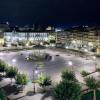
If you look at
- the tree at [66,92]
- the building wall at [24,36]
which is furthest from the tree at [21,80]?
the building wall at [24,36]

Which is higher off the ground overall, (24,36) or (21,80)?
(24,36)

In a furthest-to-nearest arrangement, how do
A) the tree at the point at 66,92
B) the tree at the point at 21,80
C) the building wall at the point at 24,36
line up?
the building wall at the point at 24,36, the tree at the point at 21,80, the tree at the point at 66,92

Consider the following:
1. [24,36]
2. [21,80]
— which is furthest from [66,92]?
[24,36]

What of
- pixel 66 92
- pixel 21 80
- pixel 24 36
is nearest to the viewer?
pixel 66 92

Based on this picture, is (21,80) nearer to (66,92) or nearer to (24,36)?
(66,92)

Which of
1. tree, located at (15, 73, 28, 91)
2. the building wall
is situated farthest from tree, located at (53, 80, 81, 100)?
the building wall

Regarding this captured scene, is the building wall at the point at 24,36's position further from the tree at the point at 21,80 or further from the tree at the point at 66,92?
the tree at the point at 66,92

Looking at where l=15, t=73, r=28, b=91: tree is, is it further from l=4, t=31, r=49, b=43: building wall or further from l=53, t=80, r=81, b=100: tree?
l=4, t=31, r=49, b=43: building wall

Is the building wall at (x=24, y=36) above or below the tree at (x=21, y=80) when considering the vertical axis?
above

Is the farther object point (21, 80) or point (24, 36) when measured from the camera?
point (24, 36)

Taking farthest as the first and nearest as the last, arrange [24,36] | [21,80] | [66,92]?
1. [24,36]
2. [21,80]
3. [66,92]

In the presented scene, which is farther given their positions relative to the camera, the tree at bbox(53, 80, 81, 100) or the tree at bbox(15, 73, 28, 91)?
the tree at bbox(15, 73, 28, 91)

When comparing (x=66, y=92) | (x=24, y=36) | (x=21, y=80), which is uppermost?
(x=24, y=36)

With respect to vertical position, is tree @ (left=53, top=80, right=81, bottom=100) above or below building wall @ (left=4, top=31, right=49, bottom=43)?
below
